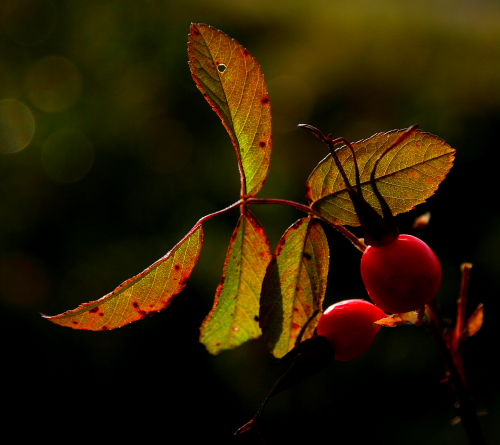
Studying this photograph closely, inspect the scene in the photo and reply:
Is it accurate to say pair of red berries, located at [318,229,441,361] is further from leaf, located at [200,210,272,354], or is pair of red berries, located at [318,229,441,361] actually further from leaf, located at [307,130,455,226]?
leaf, located at [200,210,272,354]

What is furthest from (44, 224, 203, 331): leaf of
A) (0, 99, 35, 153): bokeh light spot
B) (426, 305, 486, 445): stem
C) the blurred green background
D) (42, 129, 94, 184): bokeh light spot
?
(0, 99, 35, 153): bokeh light spot

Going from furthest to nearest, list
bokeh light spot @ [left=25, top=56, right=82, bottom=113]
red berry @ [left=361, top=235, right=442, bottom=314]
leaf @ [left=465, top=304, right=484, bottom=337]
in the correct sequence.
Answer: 1. bokeh light spot @ [left=25, top=56, right=82, bottom=113]
2. leaf @ [left=465, top=304, right=484, bottom=337]
3. red berry @ [left=361, top=235, right=442, bottom=314]

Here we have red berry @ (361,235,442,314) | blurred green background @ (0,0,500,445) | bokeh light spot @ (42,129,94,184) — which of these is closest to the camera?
red berry @ (361,235,442,314)

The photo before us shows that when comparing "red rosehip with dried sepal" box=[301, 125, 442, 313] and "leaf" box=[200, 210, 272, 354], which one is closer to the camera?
"red rosehip with dried sepal" box=[301, 125, 442, 313]

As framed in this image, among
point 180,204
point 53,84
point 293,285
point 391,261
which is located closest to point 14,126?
point 53,84

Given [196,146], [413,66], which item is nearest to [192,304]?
[196,146]

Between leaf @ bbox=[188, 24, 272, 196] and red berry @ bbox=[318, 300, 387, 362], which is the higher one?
leaf @ bbox=[188, 24, 272, 196]

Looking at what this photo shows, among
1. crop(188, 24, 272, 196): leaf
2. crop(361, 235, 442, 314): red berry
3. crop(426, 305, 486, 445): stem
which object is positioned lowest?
crop(426, 305, 486, 445): stem
